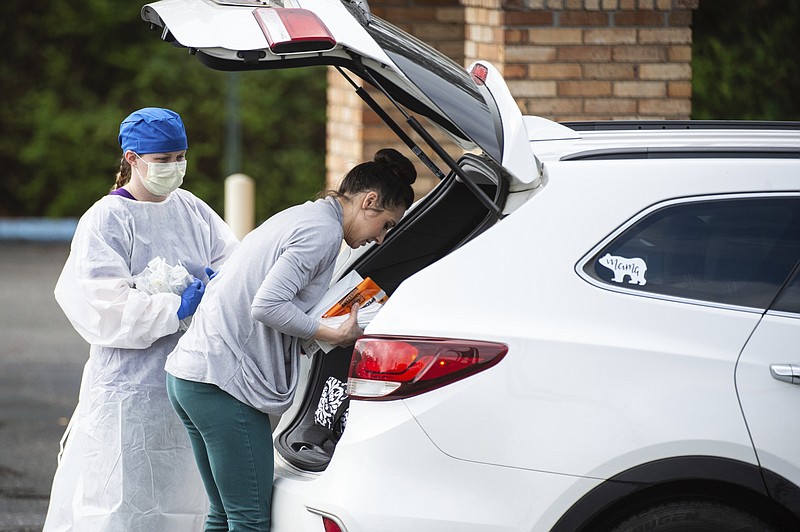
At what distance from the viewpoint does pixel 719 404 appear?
3.10 metres

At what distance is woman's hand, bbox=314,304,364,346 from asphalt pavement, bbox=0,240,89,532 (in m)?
Result: 2.29

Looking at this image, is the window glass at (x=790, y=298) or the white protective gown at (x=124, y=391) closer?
the window glass at (x=790, y=298)

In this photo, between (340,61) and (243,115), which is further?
(243,115)

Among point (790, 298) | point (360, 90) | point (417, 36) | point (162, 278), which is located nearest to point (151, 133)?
point (162, 278)

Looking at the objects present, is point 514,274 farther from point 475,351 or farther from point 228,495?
point 228,495

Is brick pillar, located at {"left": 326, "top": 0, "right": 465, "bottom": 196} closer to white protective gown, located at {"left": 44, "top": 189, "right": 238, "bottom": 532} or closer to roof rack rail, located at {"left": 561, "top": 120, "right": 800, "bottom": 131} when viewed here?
roof rack rail, located at {"left": 561, "top": 120, "right": 800, "bottom": 131}

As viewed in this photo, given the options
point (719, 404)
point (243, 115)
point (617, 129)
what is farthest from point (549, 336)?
point (243, 115)

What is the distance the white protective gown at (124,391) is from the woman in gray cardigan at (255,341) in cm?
46

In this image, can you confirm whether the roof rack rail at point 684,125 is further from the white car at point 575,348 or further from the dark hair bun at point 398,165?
the dark hair bun at point 398,165

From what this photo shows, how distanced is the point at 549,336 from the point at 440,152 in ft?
2.14

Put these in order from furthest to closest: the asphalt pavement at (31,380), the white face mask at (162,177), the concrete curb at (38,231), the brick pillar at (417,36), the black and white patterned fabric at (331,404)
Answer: the concrete curb at (38,231) → the brick pillar at (417,36) → the asphalt pavement at (31,380) → the white face mask at (162,177) → the black and white patterned fabric at (331,404)

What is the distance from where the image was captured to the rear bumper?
123 inches

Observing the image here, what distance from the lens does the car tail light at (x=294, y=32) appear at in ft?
10.3

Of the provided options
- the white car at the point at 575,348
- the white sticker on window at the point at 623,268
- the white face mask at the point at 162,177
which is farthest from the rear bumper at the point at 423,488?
the white face mask at the point at 162,177
